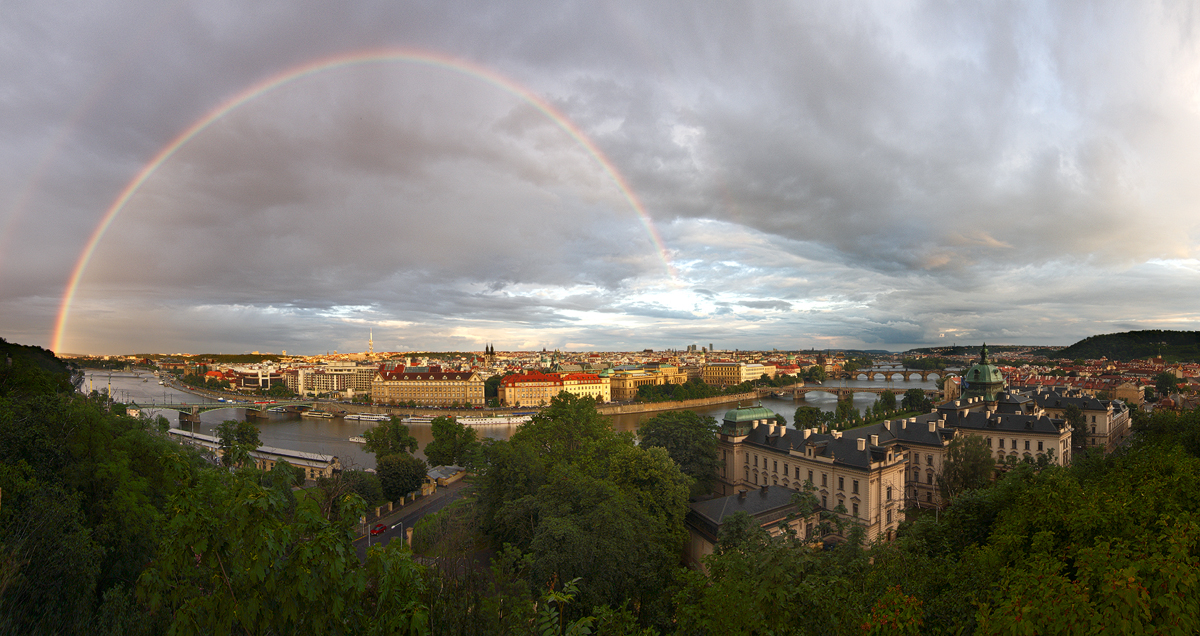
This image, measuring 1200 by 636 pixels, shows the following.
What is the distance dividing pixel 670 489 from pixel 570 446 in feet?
22.4

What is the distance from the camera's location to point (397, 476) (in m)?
21.9

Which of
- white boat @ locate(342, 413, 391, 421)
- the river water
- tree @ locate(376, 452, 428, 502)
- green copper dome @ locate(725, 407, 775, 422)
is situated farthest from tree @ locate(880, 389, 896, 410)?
white boat @ locate(342, 413, 391, 421)

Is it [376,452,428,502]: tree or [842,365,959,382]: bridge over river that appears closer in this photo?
[376,452,428,502]: tree

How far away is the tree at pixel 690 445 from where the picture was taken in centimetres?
2147

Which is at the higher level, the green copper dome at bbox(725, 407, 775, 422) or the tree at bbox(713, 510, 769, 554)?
the green copper dome at bbox(725, 407, 775, 422)

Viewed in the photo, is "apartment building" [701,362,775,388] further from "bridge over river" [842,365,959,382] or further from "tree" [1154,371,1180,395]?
"tree" [1154,371,1180,395]

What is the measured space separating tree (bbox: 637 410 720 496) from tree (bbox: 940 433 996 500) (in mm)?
8406

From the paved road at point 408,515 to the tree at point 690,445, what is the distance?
785 centimetres

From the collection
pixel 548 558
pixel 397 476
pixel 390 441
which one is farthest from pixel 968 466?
pixel 390 441

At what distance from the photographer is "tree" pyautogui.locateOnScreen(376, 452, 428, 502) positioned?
21.8 m

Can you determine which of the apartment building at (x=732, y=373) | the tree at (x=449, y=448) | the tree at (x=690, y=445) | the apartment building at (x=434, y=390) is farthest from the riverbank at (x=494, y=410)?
the tree at (x=690, y=445)

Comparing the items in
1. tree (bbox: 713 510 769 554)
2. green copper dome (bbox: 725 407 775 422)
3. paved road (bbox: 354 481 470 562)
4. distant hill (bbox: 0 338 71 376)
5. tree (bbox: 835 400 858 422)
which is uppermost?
distant hill (bbox: 0 338 71 376)

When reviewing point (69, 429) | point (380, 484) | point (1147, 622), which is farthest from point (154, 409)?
point (1147, 622)

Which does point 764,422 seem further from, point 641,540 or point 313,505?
point 313,505
